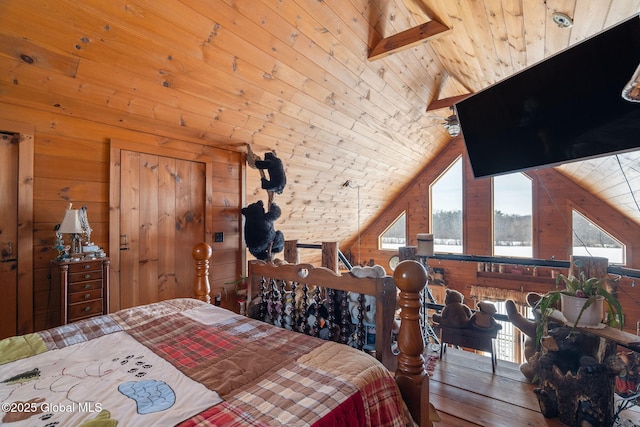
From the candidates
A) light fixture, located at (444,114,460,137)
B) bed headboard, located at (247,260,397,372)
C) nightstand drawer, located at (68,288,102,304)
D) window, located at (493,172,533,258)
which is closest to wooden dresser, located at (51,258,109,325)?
nightstand drawer, located at (68,288,102,304)

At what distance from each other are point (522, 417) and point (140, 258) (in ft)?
9.52

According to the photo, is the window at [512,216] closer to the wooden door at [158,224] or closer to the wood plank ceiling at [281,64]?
the wood plank ceiling at [281,64]

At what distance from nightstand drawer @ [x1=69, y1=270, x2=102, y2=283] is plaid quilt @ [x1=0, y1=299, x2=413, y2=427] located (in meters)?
0.80

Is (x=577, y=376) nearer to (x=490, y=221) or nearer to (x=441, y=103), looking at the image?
(x=441, y=103)

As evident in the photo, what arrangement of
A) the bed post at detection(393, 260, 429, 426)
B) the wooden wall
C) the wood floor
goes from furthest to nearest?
the wooden wall, the wood floor, the bed post at detection(393, 260, 429, 426)

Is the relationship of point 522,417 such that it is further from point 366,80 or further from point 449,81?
point 449,81

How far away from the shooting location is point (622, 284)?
4191mm

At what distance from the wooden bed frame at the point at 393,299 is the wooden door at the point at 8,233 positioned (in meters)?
1.20

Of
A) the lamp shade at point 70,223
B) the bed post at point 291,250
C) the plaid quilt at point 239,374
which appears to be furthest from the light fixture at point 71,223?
the bed post at point 291,250

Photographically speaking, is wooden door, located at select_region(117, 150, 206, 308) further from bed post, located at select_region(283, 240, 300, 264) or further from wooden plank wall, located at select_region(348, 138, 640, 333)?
wooden plank wall, located at select_region(348, 138, 640, 333)

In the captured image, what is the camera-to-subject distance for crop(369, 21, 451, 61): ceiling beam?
2.38 metres

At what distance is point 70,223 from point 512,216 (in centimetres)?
630

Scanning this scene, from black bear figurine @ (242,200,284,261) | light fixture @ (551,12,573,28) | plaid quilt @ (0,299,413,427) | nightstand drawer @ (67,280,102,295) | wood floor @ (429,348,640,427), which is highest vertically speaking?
light fixture @ (551,12,573,28)

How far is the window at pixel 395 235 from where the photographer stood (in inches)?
250
